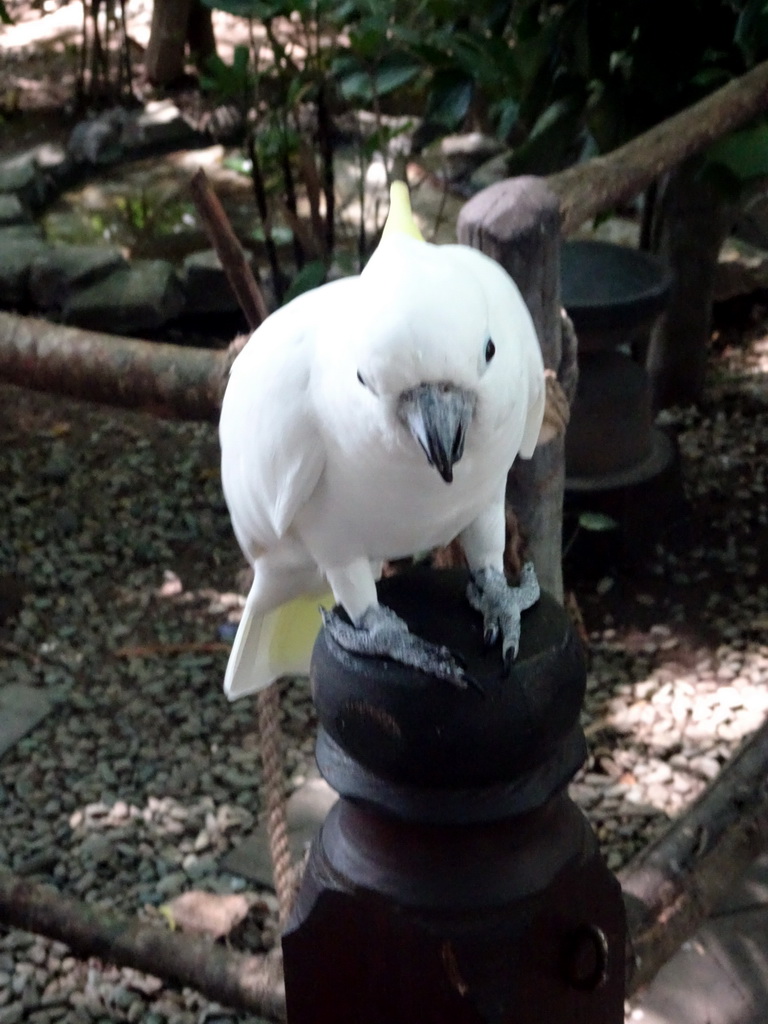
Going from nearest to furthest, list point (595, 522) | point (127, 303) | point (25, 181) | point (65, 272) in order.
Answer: point (595, 522), point (127, 303), point (65, 272), point (25, 181)

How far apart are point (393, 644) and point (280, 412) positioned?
0.66ft

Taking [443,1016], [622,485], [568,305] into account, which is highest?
[443,1016]

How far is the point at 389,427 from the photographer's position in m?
0.73

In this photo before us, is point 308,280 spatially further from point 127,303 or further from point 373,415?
point 127,303

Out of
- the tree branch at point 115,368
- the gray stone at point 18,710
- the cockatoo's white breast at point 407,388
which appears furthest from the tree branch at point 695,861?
the gray stone at point 18,710

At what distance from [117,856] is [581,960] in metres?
1.52

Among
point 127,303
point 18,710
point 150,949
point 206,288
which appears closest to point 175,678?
point 18,710

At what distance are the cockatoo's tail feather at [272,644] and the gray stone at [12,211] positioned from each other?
3912 mm

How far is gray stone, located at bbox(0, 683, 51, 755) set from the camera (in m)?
2.36

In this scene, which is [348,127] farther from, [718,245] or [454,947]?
[454,947]

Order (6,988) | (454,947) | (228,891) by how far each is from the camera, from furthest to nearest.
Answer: (228,891) → (6,988) → (454,947)

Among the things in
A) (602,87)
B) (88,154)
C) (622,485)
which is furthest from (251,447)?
(88,154)

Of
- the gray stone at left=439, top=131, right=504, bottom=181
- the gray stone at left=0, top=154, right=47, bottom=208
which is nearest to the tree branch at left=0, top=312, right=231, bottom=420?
the gray stone at left=439, top=131, right=504, bottom=181

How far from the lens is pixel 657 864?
1.16 meters
